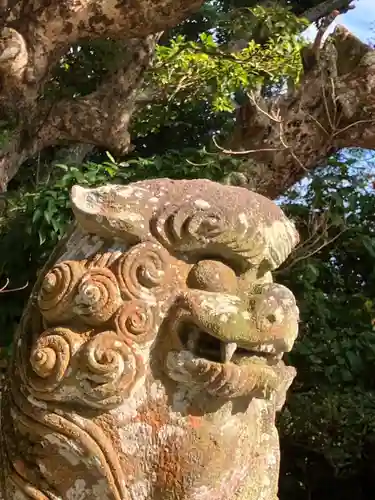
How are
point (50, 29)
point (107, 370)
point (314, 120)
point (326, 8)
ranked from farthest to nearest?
point (326, 8) → point (314, 120) → point (50, 29) → point (107, 370)

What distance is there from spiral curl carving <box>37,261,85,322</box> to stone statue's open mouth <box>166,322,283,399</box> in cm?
14

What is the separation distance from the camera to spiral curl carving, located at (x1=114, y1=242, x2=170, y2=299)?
886 millimetres

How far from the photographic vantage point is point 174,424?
0.90 meters

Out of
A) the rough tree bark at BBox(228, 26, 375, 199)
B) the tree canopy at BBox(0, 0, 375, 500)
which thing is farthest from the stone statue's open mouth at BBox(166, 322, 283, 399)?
the rough tree bark at BBox(228, 26, 375, 199)

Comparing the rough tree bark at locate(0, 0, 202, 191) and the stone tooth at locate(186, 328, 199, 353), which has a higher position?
the stone tooth at locate(186, 328, 199, 353)

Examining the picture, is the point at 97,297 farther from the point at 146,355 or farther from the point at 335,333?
the point at 335,333

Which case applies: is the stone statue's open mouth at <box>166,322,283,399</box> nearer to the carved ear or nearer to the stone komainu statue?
the stone komainu statue

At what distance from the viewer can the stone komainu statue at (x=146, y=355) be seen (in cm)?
87

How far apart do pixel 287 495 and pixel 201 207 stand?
2.15m

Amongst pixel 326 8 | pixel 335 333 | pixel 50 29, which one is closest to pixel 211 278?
pixel 50 29

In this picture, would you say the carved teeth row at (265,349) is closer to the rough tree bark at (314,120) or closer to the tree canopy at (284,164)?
the tree canopy at (284,164)

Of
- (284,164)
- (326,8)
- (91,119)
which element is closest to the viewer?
(284,164)

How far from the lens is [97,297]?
86cm

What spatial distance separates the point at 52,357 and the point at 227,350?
21 centimetres
